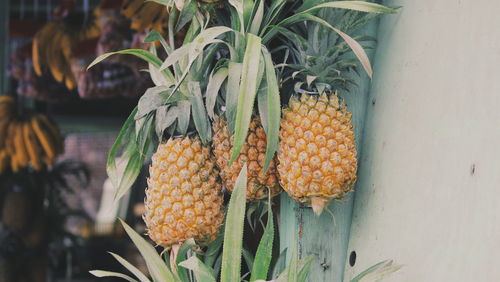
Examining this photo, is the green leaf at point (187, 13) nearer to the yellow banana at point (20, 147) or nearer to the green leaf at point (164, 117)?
the green leaf at point (164, 117)

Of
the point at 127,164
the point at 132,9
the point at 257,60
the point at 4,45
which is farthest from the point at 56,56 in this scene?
the point at 257,60

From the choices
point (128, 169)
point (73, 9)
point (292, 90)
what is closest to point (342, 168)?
point (292, 90)

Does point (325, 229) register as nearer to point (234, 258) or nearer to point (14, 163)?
point (234, 258)

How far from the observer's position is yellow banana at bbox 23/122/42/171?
3.65m

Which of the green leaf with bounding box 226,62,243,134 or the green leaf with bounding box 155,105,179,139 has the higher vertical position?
the green leaf with bounding box 226,62,243,134

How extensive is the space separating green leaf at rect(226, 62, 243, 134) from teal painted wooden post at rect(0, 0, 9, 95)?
10.5 ft

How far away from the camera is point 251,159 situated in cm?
144

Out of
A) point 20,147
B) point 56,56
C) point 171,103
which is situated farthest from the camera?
point 20,147

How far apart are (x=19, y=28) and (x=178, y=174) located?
2829 mm

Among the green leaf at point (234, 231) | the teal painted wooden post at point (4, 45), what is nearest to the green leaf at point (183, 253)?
the green leaf at point (234, 231)

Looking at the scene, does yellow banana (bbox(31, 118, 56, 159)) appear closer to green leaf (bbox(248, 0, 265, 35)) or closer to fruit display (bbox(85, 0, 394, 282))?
fruit display (bbox(85, 0, 394, 282))

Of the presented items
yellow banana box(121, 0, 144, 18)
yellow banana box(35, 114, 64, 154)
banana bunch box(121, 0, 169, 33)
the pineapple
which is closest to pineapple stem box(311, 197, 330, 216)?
A: the pineapple

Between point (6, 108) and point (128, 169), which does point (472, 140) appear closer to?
point (128, 169)

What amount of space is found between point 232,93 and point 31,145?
102 inches
